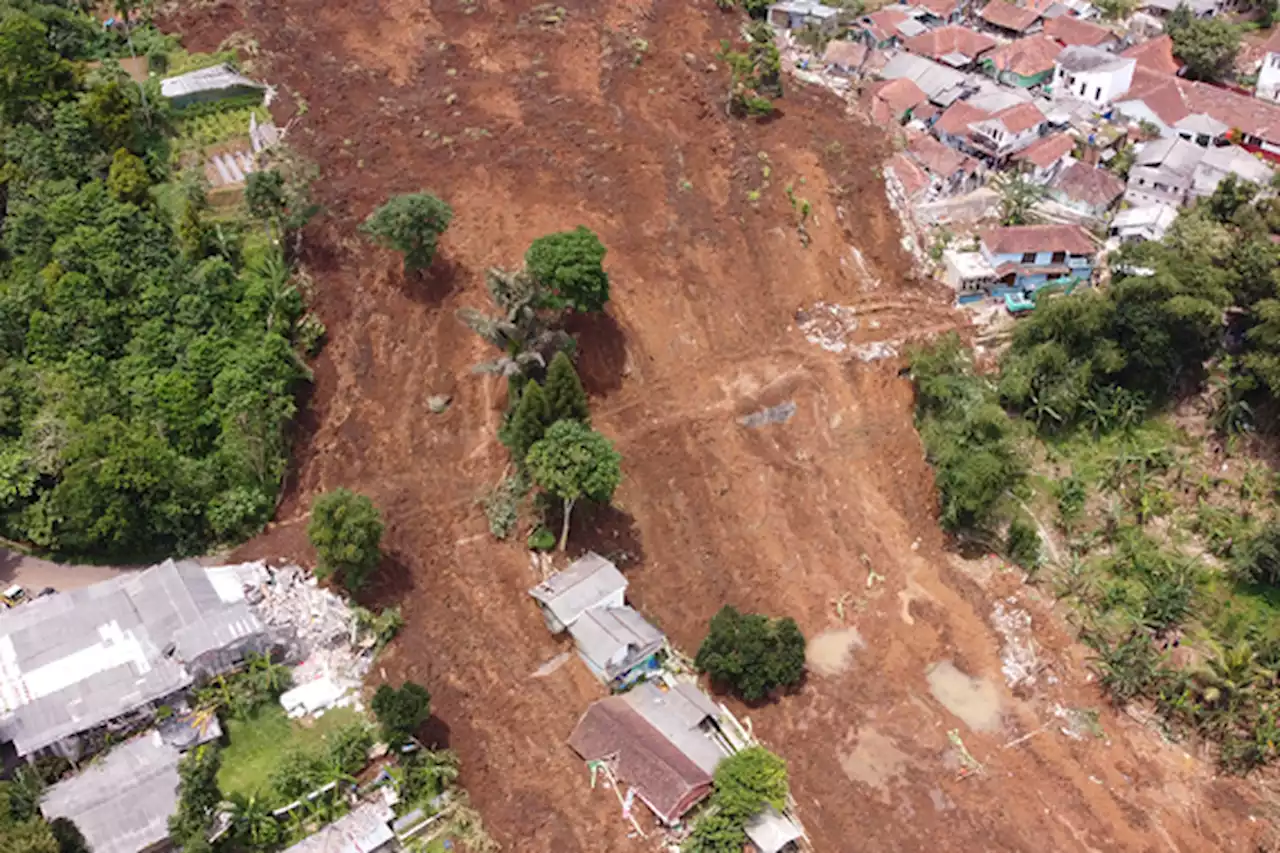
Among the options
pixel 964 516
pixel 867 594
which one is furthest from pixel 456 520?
pixel 964 516

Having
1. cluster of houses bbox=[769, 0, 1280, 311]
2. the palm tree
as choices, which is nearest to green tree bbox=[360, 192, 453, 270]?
the palm tree

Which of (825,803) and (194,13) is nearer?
(825,803)

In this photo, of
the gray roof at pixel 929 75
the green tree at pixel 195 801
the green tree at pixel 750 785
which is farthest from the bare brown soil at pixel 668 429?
the gray roof at pixel 929 75

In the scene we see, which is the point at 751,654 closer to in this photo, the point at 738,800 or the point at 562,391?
the point at 738,800

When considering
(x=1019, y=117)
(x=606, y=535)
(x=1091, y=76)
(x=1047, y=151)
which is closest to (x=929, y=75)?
(x=1019, y=117)

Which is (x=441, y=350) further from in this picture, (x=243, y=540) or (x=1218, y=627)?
(x=1218, y=627)

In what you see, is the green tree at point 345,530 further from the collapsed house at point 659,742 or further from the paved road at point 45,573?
the collapsed house at point 659,742
